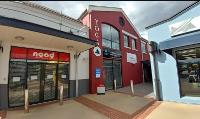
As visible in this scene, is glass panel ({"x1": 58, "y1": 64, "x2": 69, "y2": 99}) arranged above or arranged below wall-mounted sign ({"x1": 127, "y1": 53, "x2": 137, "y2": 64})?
below

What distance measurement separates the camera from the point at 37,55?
29.0 ft

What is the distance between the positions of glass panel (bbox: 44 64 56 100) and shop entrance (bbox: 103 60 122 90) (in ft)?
16.9

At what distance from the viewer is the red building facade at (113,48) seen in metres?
12.5

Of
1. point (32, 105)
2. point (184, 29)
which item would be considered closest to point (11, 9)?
point (32, 105)

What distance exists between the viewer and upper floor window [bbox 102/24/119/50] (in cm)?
1395

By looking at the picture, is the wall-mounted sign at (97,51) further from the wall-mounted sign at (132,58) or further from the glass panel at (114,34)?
the wall-mounted sign at (132,58)

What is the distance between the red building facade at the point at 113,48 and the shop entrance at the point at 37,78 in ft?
9.07

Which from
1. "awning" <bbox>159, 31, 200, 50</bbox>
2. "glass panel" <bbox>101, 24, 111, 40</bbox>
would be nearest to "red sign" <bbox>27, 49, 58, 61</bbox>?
"glass panel" <bbox>101, 24, 111, 40</bbox>

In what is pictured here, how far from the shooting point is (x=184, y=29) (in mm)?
7566

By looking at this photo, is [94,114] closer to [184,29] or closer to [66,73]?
[66,73]

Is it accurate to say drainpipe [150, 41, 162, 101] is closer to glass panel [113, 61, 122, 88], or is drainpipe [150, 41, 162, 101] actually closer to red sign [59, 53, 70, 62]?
red sign [59, 53, 70, 62]

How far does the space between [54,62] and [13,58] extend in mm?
2452

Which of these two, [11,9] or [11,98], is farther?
[11,9]

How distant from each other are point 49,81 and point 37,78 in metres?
0.82
